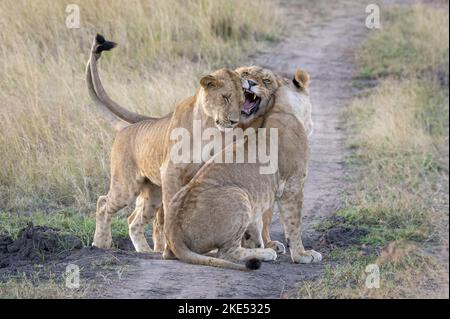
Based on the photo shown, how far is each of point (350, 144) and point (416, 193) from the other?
1.71 meters

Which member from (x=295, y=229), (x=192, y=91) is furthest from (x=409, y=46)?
(x=295, y=229)

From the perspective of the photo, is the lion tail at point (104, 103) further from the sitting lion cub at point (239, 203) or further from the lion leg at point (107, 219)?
the sitting lion cub at point (239, 203)

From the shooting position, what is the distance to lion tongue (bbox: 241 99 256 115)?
5.96 m

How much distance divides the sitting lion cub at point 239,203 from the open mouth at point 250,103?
0.28 feet

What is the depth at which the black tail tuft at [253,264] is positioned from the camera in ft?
16.6

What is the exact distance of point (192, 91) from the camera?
9.20 m

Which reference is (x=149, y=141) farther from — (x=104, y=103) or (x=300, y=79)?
(x=300, y=79)

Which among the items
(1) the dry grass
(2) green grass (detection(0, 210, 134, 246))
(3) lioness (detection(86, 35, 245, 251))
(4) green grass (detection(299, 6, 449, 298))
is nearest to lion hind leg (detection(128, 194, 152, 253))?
(3) lioness (detection(86, 35, 245, 251))

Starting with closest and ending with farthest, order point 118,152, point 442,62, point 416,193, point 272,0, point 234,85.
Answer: point 234,85 < point 118,152 < point 416,193 < point 442,62 < point 272,0

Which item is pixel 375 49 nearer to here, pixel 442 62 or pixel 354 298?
pixel 442 62

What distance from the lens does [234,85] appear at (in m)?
5.77

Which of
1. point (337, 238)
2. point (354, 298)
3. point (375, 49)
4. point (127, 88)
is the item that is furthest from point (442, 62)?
point (354, 298)
